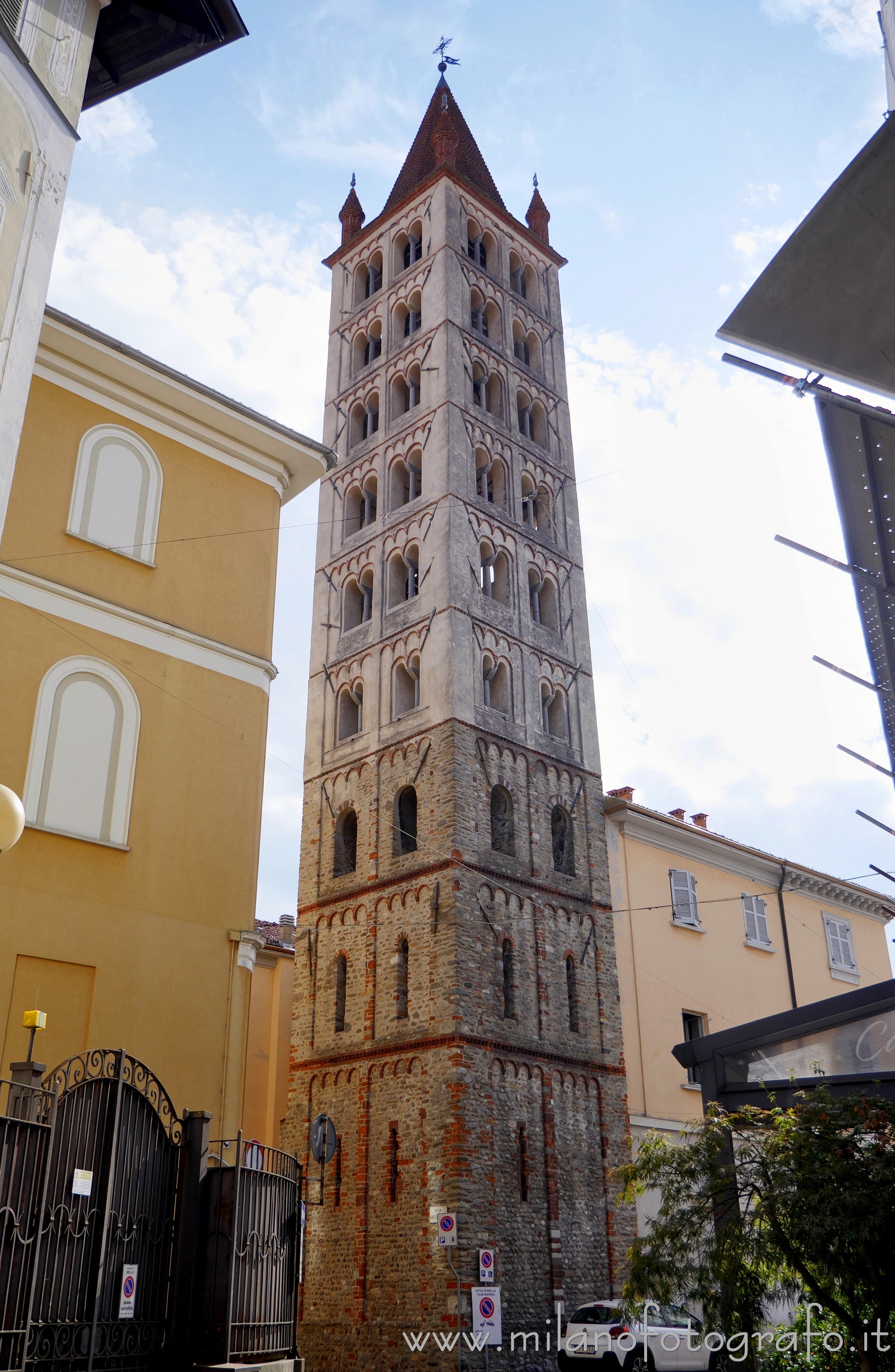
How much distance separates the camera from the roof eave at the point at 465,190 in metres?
29.8

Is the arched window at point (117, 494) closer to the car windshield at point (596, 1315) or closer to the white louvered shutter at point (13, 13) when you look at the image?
the white louvered shutter at point (13, 13)

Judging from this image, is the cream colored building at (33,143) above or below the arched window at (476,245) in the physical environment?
below

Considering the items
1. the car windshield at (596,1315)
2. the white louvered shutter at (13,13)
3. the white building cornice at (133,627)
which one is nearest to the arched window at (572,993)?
the car windshield at (596,1315)

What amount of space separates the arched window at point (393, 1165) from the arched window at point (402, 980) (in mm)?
1999

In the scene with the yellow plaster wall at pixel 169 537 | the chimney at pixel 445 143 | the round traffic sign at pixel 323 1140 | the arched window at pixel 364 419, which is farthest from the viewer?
the chimney at pixel 445 143

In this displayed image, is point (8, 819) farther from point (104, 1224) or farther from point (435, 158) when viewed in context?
point (435, 158)

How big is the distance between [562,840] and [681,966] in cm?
408

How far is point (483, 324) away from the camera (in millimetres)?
29547

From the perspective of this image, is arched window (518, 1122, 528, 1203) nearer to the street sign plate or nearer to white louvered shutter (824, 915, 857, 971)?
the street sign plate

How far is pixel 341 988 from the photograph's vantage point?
22.3m

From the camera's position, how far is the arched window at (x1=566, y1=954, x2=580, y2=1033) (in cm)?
2189

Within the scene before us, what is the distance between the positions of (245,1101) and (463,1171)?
21.3 feet

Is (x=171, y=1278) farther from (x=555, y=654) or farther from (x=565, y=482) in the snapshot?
(x=565, y=482)

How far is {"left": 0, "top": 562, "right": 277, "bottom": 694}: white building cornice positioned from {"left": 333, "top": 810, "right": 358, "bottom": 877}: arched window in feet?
39.3
